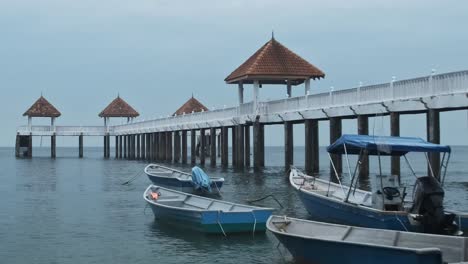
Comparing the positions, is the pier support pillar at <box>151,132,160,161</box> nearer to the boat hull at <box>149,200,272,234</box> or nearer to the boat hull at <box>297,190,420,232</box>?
the boat hull at <box>297,190,420,232</box>

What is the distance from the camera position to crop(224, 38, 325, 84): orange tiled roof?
40594 millimetres

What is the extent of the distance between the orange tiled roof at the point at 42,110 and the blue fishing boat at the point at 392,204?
62552 millimetres

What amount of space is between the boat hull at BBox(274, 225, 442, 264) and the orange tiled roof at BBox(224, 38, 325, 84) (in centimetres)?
2778

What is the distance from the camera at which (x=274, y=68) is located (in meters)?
41.0

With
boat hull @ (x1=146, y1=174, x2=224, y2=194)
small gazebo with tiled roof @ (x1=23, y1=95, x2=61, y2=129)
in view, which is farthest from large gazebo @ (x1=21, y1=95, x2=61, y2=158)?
boat hull @ (x1=146, y1=174, x2=224, y2=194)

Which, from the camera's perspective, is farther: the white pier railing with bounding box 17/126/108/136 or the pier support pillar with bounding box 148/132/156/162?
the white pier railing with bounding box 17/126/108/136

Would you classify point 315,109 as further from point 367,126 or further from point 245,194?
point 245,194

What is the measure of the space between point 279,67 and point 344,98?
1183 cm

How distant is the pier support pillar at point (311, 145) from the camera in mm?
33487

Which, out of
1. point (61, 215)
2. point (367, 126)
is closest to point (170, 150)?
point (367, 126)

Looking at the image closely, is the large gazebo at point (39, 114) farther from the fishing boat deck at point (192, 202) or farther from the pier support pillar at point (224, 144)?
the fishing boat deck at point (192, 202)

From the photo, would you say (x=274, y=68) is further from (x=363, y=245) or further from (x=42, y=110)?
(x=42, y=110)

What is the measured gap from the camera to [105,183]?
37031 millimetres

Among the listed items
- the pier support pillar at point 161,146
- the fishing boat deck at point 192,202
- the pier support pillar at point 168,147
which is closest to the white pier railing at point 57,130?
the pier support pillar at point 161,146
